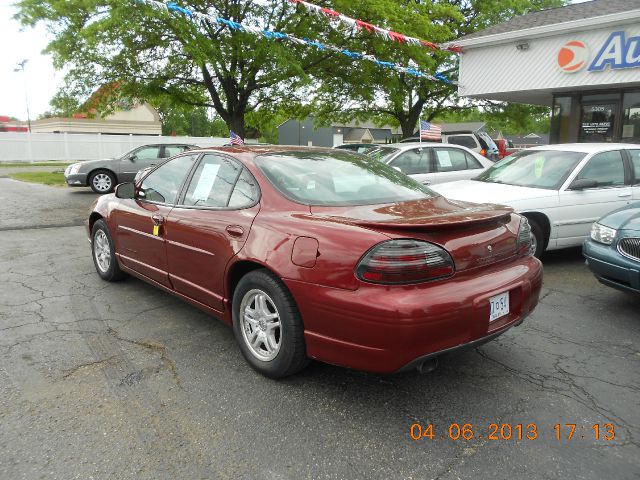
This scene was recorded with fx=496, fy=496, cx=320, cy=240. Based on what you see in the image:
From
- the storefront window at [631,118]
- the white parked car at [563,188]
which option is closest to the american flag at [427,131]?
the storefront window at [631,118]

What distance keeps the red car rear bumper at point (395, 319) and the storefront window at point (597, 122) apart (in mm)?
12501

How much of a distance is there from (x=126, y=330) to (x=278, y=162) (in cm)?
181

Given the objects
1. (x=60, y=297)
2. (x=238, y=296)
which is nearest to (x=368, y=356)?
(x=238, y=296)

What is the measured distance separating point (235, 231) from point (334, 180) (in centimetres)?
79

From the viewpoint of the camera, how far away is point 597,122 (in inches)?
524

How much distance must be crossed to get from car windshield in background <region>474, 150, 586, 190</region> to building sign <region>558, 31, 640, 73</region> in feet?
22.0

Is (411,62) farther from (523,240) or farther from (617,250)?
(523,240)

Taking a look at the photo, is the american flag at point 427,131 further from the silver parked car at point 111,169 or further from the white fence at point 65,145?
the white fence at point 65,145

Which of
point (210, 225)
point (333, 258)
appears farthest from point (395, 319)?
point (210, 225)

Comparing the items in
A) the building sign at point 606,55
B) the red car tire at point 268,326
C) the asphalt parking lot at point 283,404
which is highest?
the building sign at point 606,55

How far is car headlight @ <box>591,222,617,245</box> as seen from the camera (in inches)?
174

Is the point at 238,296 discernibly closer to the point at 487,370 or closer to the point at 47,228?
the point at 487,370

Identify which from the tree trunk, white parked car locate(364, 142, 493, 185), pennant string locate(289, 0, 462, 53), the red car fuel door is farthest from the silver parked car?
the tree trunk

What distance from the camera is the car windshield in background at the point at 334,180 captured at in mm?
3281
